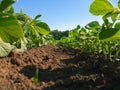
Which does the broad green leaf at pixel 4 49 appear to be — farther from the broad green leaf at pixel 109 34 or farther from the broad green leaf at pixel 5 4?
the broad green leaf at pixel 109 34

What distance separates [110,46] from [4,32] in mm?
4083

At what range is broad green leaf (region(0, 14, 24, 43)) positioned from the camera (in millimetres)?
816

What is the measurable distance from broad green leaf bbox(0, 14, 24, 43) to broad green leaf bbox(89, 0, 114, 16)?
1.92ft

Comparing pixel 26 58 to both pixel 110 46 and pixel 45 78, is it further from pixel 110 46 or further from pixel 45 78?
pixel 110 46

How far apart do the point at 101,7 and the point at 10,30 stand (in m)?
0.63

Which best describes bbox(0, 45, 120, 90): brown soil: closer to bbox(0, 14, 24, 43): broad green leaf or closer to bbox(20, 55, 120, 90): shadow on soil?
bbox(20, 55, 120, 90): shadow on soil

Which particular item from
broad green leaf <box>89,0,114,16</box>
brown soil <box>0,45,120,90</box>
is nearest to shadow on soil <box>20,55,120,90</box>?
brown soil <box>0,45,120,90</box>

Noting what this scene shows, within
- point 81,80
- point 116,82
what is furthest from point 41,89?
point 116,82

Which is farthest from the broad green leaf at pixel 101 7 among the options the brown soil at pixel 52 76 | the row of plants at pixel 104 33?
the brown soil at pixel 52 76

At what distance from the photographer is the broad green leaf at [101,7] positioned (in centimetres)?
133

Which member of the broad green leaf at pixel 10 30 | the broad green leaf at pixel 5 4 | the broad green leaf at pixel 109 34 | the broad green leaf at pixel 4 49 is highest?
the broad green leaf at pixel 5 4

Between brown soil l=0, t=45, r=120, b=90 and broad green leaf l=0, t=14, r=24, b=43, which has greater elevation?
broad green leaf l=0, t=14, r=24, b=43

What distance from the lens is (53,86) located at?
2.82m

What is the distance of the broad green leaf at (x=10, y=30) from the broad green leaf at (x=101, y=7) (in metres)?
0.59
